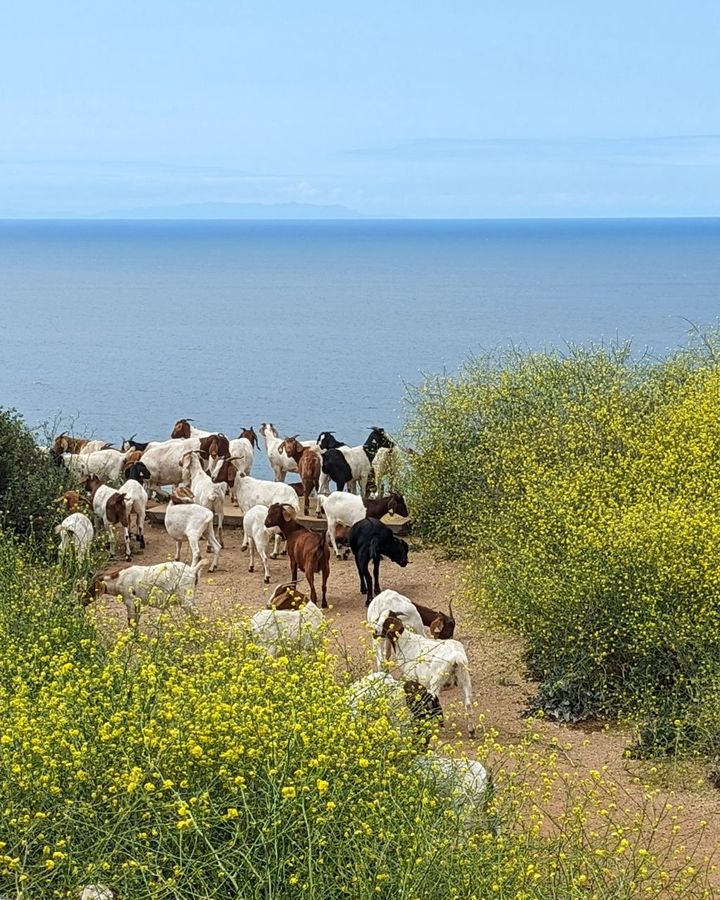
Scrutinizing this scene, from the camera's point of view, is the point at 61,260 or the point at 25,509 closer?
the point at 25,509

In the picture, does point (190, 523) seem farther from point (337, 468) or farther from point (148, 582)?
point (148, 582)

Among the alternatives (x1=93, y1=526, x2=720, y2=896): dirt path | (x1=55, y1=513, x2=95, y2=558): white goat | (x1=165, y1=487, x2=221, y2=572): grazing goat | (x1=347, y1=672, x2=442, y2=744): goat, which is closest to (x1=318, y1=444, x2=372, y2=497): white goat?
(x1=93, y1=526, x2=720, y2=896): dirt path

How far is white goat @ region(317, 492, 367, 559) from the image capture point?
19.4m

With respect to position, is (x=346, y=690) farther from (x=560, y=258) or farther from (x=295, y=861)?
(x=560, y=258)

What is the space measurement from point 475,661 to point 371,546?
2.37m

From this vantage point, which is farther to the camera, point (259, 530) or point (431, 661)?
point (259, 530)

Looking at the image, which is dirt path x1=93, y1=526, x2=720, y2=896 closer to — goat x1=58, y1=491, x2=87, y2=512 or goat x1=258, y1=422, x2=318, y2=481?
goat x1=58, y1=491, x2=87, y2=512

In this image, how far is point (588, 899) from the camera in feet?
27.2

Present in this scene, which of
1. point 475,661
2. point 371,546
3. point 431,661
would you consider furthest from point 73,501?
point 431,661

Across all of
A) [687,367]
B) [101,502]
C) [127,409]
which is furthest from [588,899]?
[127,409]

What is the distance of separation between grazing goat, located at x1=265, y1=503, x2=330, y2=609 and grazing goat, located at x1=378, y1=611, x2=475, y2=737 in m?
3.98

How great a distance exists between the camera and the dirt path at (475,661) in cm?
1181

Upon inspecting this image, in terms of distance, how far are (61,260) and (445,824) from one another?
7592 inches

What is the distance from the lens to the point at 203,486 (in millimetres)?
20359
